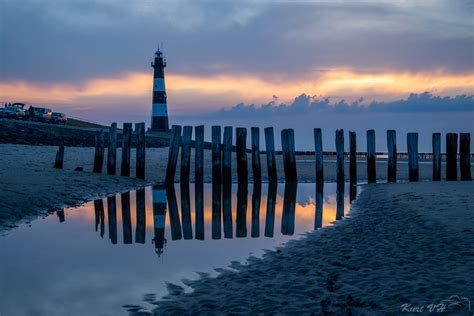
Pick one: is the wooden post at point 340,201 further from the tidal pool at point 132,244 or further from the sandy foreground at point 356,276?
the sandy foreground at point 356,276

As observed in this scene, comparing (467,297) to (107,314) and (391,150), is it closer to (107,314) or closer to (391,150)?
(107,314)

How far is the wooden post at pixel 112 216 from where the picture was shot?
7934 mm

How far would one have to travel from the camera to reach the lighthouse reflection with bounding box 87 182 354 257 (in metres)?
8.30

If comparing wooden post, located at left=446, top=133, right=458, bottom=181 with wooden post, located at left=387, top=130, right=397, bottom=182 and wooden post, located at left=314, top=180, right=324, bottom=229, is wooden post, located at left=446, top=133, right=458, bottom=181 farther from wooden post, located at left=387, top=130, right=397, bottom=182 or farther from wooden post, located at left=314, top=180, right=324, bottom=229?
wooden post, located at left=314, top=180, right=324, bottom=229

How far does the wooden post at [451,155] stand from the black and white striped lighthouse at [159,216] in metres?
9.73

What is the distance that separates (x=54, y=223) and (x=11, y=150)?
1302 cm

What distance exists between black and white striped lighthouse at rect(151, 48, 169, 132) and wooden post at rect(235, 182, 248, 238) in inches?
1261

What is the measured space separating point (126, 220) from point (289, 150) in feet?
27.2

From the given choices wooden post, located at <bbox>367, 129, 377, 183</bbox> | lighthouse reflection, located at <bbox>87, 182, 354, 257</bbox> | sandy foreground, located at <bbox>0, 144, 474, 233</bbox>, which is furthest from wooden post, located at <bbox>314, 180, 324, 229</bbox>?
sandy foreground, located at <bbox>0, 144, 474, 233</bbox>

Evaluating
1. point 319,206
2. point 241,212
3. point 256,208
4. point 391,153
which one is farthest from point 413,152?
point 241,212

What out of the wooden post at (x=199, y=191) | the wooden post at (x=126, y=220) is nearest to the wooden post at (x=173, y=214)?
the wooden post at (x=199, y=191)

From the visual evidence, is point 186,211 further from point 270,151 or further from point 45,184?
point 270,151

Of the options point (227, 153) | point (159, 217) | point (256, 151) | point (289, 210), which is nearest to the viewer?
point (159, 217)

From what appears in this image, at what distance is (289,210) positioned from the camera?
11281 millimetres
